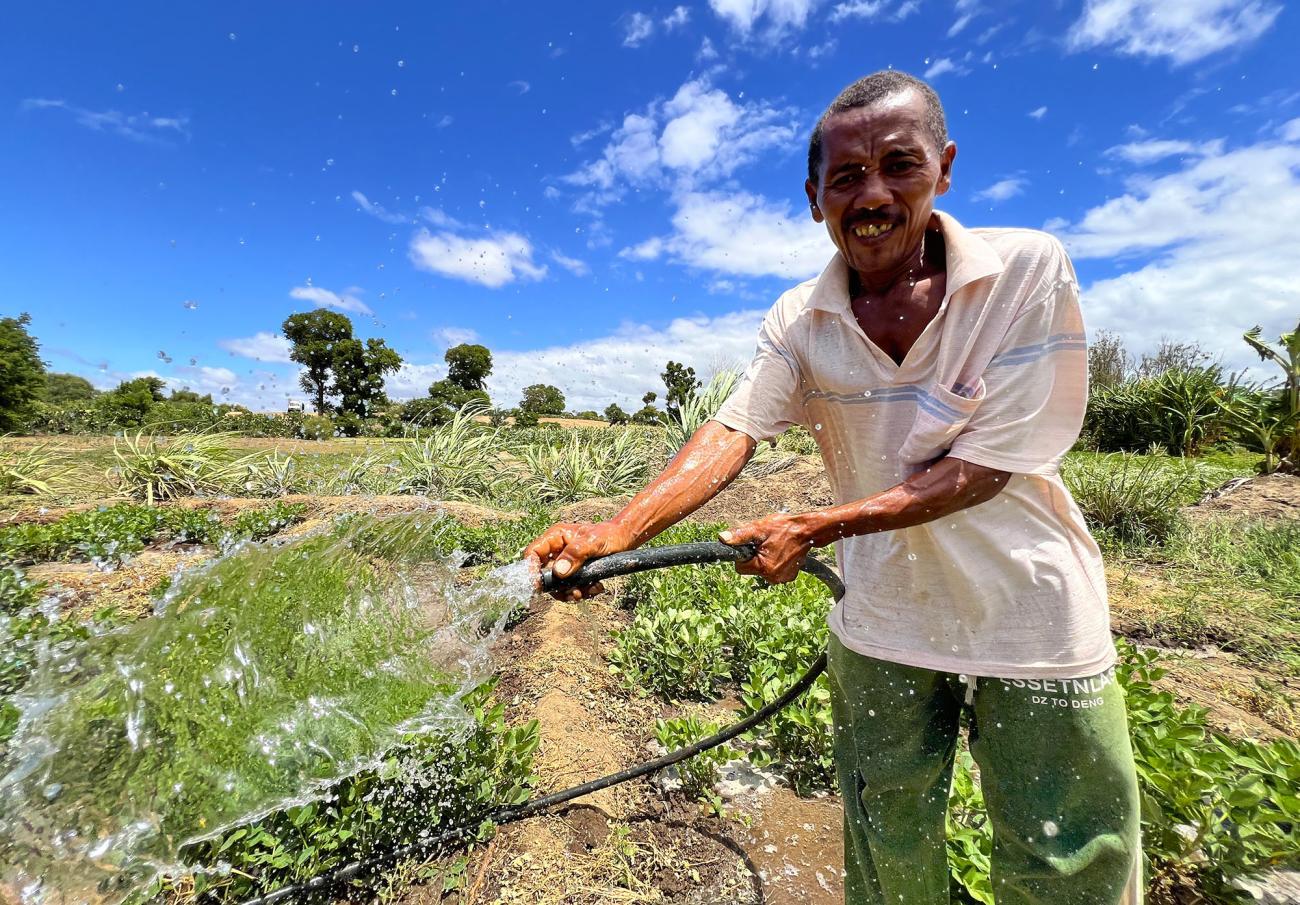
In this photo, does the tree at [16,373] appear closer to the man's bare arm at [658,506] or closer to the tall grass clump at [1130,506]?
the man's bare arm at [658,506]

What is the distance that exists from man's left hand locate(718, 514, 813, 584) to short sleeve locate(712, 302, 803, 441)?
1.18 feet

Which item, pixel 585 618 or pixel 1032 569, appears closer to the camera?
pixel 1032 569

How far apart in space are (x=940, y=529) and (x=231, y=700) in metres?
1.86

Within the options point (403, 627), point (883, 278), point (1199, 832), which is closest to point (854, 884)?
point (1199, 832)

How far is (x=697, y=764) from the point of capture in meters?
2.59

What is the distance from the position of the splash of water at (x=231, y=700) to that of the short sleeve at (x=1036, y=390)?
1078 mm

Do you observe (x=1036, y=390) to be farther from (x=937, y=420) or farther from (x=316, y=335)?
(x=316, y=335)

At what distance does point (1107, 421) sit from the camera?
12.8m

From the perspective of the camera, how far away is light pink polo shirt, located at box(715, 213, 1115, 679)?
4.14ft

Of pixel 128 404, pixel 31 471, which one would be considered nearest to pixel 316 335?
pixel 128 404

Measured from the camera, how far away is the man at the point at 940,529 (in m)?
1.27

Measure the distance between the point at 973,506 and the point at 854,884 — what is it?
1.20 meters

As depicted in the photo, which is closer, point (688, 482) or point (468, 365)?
point (688, 482)

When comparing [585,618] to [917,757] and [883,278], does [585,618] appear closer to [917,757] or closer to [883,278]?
[917,757]
